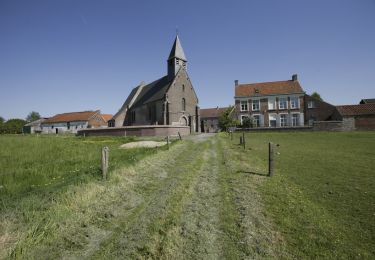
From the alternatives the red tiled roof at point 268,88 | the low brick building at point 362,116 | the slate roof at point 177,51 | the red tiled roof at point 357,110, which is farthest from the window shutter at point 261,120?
the slate roof at point 177,51

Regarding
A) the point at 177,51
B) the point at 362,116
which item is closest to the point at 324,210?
the point at 177,51

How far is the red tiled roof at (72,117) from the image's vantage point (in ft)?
230

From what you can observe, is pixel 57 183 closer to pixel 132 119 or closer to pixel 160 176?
pixel 160 176

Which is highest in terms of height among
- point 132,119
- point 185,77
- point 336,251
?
point 185,77

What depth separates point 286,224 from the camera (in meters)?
4.45

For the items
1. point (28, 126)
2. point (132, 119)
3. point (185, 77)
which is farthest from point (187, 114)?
point (28, 126)

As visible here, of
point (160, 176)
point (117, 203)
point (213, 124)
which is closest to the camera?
point (117, 203)

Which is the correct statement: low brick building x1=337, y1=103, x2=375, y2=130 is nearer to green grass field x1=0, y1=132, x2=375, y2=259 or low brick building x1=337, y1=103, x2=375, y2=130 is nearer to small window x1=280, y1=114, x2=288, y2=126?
small window x1=280, y1=114, x2=288, y2=126

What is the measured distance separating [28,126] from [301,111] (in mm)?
94421

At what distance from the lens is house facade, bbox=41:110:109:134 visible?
227 ft

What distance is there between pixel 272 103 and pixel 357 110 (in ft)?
48.6

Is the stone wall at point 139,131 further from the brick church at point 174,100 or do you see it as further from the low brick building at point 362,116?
the low brick building at point 362,116

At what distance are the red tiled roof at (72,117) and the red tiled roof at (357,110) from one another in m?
69.4

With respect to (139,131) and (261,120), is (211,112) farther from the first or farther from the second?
(139,131)
